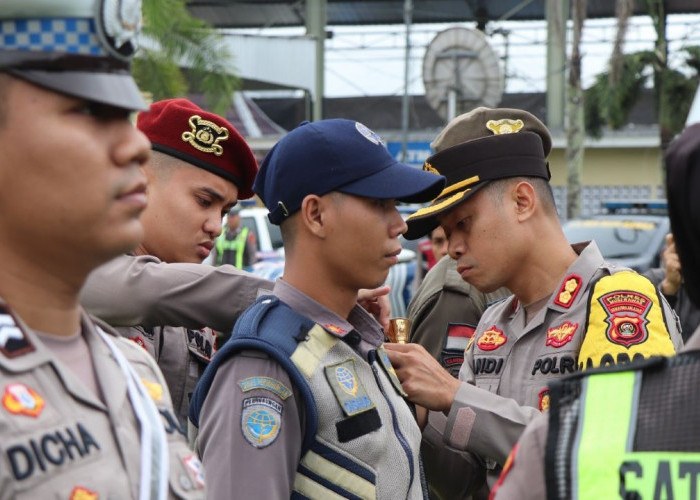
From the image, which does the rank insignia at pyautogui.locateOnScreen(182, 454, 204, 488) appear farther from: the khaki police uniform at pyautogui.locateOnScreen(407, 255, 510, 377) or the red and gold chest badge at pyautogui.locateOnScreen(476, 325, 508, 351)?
the khaki police uniform at pyautogui.locateOnScreen(407, 255, 510, 377)

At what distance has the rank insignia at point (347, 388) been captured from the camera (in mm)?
2594

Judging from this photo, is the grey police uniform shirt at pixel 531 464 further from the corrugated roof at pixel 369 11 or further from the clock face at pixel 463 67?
the corrugated roof at pixel 369 11

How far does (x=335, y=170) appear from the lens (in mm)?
2787

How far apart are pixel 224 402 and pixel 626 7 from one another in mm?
19938

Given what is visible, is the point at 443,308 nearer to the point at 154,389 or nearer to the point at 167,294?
the point at 167,294

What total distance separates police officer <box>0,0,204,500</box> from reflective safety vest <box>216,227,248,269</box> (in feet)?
45.7

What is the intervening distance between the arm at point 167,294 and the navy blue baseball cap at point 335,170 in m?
0.33

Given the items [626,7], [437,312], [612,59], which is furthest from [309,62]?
[437,312]

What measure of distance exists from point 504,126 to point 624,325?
0.91 m

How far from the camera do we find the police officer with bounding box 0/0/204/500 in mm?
1561

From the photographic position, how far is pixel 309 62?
3322cm

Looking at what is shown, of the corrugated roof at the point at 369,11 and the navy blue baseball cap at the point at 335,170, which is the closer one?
the navy blue baseball cap at the point at 335,170

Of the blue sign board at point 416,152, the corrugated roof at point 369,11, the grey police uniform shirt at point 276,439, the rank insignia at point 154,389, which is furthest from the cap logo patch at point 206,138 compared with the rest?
the corrugated roof at point 369,11

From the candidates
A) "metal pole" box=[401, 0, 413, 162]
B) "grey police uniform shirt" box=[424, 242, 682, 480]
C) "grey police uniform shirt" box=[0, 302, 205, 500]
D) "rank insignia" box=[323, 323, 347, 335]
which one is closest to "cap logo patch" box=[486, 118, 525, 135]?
"grey police uniform shirt" box=[424, 242, 682, 480]
